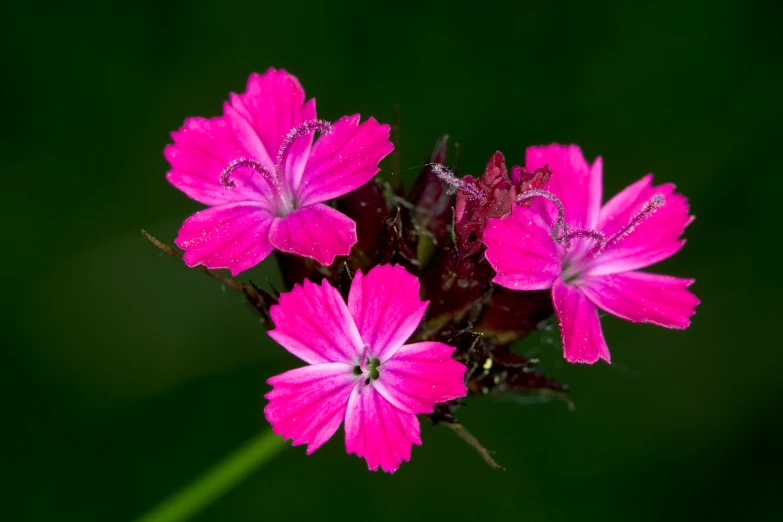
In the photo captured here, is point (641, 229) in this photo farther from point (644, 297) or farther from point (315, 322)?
point (315, 322)

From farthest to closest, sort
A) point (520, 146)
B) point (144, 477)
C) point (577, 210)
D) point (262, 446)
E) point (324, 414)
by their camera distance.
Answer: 1. point (520, 146)
2. point (144, 477)
3. point (262, 446)
4. point (577, 210)
5. point (324, 414)

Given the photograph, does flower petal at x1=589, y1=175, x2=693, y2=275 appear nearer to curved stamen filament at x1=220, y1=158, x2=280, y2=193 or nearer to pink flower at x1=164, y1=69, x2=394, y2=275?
pink flower at x1=164, y1=69, x2=394, y2=275

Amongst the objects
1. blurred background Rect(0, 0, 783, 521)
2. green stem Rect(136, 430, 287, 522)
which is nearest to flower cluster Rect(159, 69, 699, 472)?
green stem Rect(136, 430, 287, 522)

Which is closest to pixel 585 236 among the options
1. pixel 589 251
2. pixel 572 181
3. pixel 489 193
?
pixel 589 251

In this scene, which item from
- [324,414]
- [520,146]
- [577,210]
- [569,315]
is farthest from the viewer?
[520,146]

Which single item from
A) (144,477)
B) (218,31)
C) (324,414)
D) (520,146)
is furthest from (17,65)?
(324,414)

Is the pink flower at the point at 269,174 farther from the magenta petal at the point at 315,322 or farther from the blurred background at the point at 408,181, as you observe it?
the blurred background at the point at 408,181

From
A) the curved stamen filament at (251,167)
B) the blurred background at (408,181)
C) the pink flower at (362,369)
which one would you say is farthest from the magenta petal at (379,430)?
the blurred background at (408,181)

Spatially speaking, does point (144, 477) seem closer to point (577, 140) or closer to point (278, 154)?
point (278, 154)

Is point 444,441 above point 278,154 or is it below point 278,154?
below
